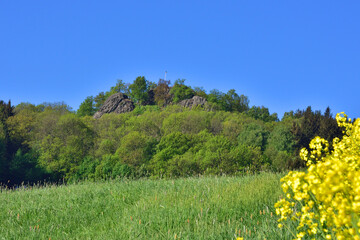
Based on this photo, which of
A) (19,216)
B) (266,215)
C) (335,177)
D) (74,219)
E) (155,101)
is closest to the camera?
(335,177)

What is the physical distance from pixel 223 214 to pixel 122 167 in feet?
88.1

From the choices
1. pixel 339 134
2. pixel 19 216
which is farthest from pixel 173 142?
pixel 19 216

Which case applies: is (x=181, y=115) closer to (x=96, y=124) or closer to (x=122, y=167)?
(x=96, y=124)

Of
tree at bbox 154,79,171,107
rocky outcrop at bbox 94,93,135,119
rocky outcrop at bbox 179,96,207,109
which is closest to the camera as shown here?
rocky outcrop at bbox 179,96,207,109

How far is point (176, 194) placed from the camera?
8.35 metres

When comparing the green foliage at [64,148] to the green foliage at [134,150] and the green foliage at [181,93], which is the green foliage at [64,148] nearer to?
the green foliage at [134,150]

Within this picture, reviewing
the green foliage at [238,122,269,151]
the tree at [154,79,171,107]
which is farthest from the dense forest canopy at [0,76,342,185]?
the tree at [154,79,171,107]

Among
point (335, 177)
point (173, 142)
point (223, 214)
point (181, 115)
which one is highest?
point (181, 115)

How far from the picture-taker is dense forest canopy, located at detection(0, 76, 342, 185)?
3606 cm

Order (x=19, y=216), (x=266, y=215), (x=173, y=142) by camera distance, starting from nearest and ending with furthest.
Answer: (x=266, y=215)
(x=19, y=216)
(x=173, y=142)

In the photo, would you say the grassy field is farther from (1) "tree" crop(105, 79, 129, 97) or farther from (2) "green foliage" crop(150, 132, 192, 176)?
(1) "tree" crop(105, 79, 129, 97)

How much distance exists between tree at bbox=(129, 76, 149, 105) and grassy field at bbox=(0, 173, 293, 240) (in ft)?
231

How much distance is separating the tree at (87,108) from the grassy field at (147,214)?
64092 millimetres

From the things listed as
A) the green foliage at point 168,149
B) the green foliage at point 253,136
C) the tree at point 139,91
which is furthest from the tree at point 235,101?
the green foliage at point 168,149
